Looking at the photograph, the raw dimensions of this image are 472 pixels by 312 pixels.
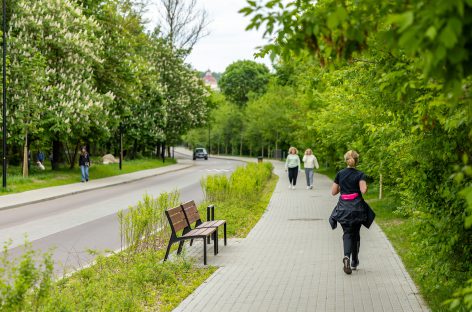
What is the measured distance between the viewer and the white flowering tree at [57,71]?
27.7m

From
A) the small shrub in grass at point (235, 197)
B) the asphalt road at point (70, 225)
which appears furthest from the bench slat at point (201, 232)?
the small shrub in grass at point (235, 197)

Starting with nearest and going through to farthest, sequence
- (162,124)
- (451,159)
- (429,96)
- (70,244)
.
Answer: (429,96)
(451,159)
(70,244)
(162,124)

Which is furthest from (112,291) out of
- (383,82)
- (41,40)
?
(41,40)

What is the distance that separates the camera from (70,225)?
1511 cm

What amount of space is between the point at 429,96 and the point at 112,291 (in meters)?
4.14

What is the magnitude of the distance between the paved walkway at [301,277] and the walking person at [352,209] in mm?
364

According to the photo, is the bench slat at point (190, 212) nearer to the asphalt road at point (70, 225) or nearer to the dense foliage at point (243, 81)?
the asphalt road at point (70, 225)

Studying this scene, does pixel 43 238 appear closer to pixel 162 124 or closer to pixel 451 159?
pixel 451 159

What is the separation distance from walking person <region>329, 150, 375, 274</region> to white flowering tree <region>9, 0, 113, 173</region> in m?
20.6

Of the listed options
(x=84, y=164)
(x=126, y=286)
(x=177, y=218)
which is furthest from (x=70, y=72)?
(x=126, y=286)

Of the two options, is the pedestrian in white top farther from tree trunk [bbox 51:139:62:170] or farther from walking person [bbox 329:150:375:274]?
walking person [bbox 329:150:375:274]

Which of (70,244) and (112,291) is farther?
(70,244)

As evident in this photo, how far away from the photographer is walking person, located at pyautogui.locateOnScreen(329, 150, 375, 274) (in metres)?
9.09

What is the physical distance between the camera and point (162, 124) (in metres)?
50.9
